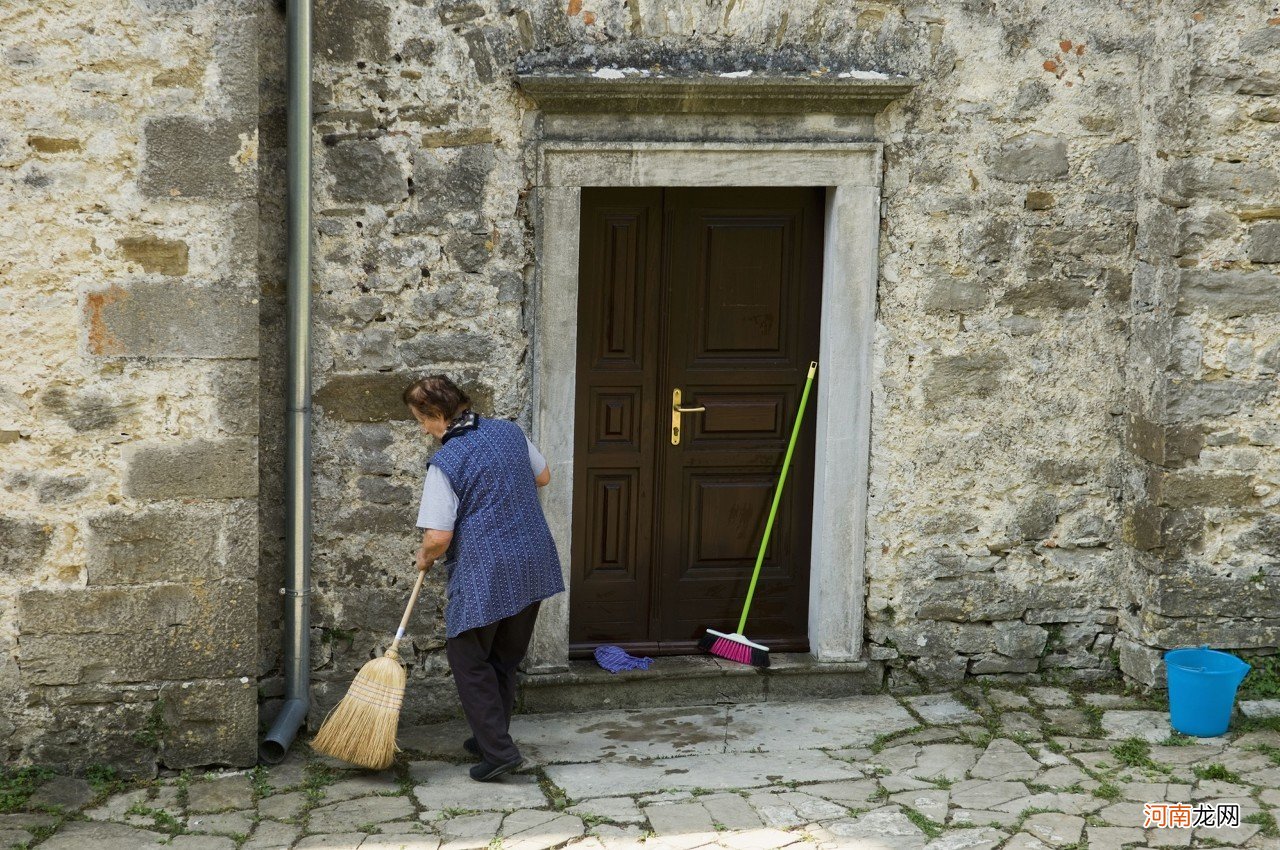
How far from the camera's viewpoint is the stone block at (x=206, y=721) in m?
4.84

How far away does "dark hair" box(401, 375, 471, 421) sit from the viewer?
4.79 metres

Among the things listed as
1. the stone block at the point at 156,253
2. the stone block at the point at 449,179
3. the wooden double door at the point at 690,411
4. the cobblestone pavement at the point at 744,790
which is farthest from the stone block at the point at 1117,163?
the stone block at the point at 156,253

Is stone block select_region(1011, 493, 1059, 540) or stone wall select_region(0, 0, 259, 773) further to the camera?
stone block select_region(1011, 493, 1059, 540)

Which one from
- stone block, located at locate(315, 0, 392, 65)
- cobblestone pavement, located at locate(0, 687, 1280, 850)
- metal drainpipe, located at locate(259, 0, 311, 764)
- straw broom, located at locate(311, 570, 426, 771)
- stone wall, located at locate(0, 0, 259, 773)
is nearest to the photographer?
cobblestone pavement, located at locate(0, 687, 1280, 850)

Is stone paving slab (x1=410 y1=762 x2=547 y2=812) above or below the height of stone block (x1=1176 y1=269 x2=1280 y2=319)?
below

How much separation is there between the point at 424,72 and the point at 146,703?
7.87ft

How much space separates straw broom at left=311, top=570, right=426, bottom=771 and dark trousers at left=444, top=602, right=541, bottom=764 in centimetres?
21

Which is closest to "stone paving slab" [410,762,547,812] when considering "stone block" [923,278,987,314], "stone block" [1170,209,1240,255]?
"stone block" [923,278,987,314]

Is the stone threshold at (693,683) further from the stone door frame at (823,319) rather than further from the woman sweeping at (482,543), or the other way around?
the woman sweeping at (482,543)

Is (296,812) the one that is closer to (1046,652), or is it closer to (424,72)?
(424,72)

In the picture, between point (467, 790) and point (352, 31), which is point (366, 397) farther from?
point (467, 790)

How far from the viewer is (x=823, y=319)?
5.64 m

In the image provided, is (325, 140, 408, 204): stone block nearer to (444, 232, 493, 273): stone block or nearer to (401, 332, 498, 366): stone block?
(444, 232, 493, 273): stone block

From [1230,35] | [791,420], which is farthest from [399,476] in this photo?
[1230,35]
